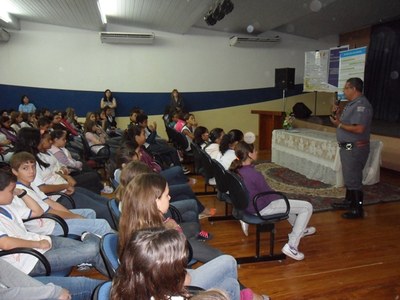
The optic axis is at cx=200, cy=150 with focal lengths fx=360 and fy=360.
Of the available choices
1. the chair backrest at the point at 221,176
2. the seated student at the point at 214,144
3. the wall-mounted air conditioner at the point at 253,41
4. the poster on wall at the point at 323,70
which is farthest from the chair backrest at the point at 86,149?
the wall-mounted air conditioner at the point at 253,41

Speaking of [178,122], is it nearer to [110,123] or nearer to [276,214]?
[110,123]

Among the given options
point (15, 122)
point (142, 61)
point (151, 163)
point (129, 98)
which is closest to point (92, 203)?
point (151, 163)

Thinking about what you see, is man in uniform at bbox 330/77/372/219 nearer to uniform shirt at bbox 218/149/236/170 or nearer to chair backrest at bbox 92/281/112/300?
uniform shirt at bbox 218/149/236/170

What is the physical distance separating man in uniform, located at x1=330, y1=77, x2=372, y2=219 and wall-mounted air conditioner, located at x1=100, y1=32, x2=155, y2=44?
6.21m

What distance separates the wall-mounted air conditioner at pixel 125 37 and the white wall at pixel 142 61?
0.69ft

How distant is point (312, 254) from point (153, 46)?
25.0 ft

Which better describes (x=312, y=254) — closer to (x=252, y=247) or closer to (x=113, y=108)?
(x=252, y=247)

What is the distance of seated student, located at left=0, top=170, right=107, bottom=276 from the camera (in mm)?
1929

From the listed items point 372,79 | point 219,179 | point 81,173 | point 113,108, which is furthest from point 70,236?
point 372,79

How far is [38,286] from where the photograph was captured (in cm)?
161

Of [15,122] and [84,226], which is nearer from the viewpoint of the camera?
[84,226]

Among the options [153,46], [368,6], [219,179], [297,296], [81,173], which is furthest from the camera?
[153,46]

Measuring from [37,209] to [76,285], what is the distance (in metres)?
0.81

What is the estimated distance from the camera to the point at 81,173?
13.9 feet
